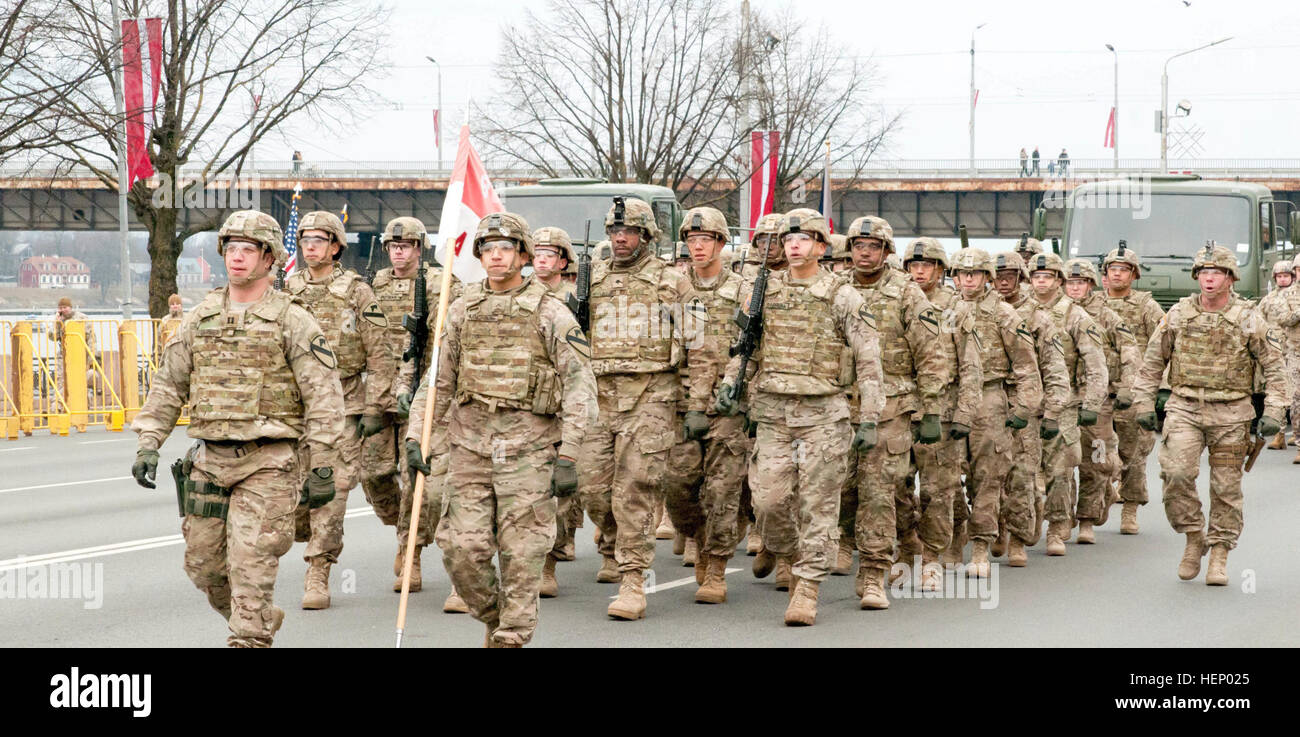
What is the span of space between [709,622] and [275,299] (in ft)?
10.7

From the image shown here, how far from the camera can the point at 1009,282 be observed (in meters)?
11.9

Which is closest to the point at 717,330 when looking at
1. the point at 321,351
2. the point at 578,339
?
the point at 578,339

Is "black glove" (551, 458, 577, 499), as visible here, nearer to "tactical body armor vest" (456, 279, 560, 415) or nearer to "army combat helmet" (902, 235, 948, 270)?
"tactical body armor vest" (456, 279, 560, 415)

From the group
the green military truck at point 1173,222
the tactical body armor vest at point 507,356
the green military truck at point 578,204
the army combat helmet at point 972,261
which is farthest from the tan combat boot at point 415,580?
the green military truck at point 1173,222

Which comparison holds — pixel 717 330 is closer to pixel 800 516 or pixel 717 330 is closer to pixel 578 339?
pixel 800 516

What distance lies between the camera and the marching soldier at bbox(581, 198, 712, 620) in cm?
898

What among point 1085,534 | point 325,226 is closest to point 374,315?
point 325,226

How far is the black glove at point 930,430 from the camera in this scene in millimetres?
9398

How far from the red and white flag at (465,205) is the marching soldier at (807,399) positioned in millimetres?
1741

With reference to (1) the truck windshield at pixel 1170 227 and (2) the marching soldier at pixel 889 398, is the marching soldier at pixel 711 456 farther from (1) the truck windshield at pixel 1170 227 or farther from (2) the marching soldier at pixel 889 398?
(1) the truck windshield at pixel 1170 227

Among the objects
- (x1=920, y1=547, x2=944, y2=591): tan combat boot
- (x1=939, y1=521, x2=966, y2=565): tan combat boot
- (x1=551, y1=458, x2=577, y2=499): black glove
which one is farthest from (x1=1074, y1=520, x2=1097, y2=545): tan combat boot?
(x1=551, y1=458, x2=577, y2=499): black glove

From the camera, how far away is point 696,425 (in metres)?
9.03

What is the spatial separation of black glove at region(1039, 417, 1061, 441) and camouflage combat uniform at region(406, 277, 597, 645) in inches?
190

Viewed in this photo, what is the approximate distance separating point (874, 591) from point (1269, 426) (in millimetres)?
2802
